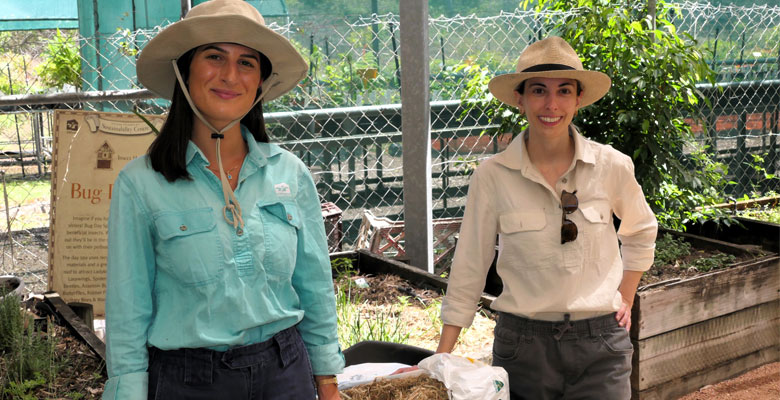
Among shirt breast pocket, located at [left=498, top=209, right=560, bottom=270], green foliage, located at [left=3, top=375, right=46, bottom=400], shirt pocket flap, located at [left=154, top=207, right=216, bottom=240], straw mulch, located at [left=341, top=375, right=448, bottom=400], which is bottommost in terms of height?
green foliage, located at [left=3, top=375, right=46, bottom=400]

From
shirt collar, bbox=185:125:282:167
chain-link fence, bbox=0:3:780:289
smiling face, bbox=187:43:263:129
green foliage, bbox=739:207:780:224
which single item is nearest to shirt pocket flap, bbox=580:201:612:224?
shirt collar, bbox=185:125:282:167

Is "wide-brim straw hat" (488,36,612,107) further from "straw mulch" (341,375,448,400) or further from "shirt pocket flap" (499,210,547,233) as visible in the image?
"straw mulch" (341,375,448,400)

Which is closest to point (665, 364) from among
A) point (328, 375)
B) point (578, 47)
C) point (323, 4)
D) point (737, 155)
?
point (578, 47)

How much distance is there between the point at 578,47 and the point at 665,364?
1856 mm

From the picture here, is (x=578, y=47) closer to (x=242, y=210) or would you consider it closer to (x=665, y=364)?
(x=665, y=364)

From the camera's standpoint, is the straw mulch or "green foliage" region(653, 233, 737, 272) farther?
"green foliage" region(653, 233, 737, 272)

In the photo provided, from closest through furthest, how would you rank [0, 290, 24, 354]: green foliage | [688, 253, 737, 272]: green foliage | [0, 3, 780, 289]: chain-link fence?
[0, 290, 24, 354]: green foliage → [688, 253, 737, 272]: green foliage → [0, 3, 780, 289]: chain-link fence

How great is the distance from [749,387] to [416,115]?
2.28m

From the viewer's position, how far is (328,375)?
73.8 inches

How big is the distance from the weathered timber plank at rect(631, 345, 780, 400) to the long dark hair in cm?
238

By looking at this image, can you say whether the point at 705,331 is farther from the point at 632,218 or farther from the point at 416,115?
the point at 416,115

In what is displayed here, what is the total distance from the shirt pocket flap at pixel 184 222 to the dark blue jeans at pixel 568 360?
40.1 inches

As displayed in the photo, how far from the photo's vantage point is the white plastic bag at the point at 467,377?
6.35ft

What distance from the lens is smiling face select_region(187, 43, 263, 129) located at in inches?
68.9
